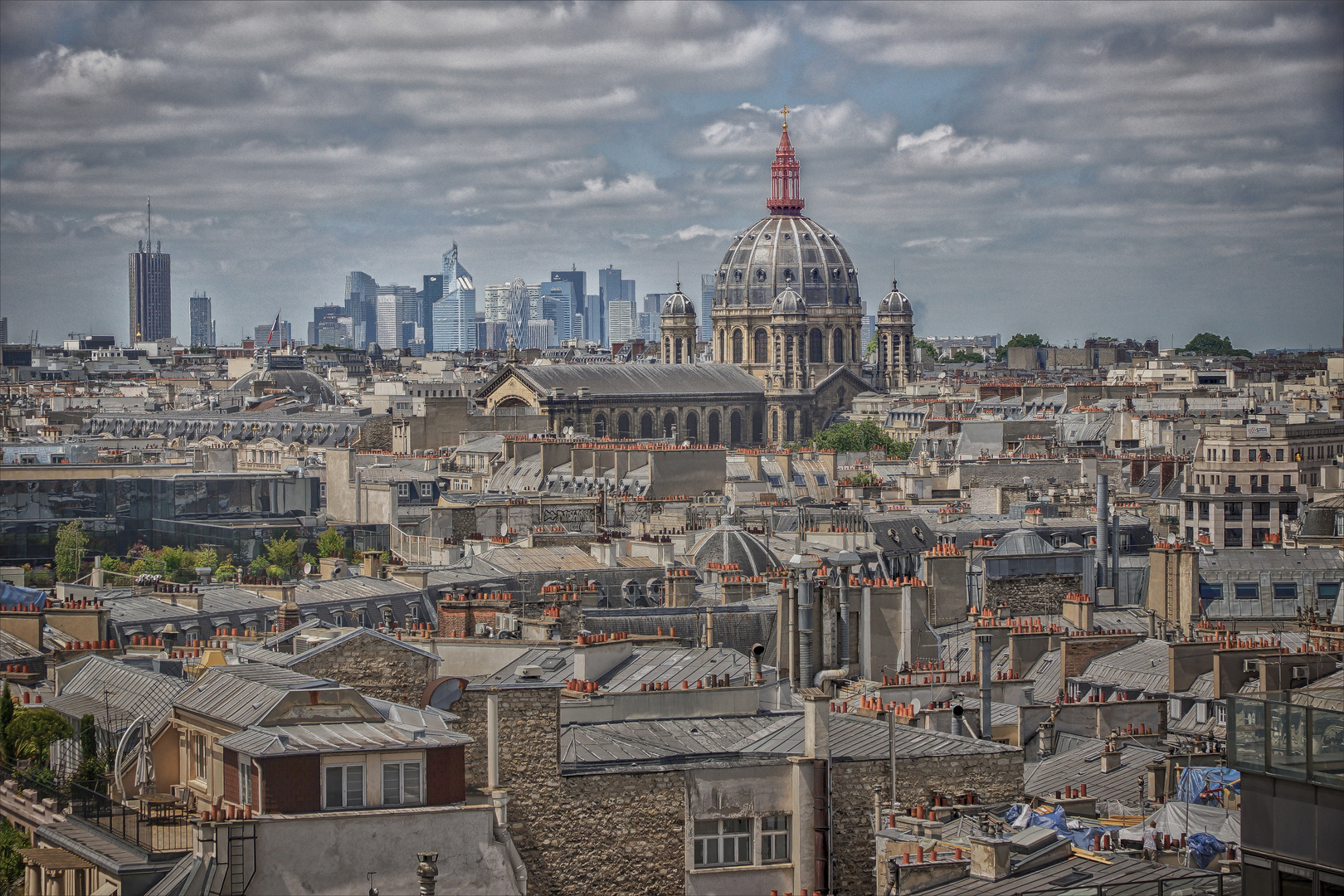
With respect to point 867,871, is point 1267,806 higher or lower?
higher

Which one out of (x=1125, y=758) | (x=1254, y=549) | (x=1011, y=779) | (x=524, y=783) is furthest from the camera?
(x=1254, y=549)

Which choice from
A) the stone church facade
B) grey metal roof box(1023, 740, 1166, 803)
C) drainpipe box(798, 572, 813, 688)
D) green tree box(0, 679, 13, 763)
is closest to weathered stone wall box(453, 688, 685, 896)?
grey metal roof box(1023, 740, 1166, 803)

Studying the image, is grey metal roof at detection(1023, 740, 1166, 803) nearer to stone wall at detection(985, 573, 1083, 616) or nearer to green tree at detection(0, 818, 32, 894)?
green tree at detection(0, 818, 32, 894)

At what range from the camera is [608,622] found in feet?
104

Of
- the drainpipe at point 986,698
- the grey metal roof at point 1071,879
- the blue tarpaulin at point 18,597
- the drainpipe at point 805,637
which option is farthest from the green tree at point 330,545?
the grey metal roof at point 1071,879

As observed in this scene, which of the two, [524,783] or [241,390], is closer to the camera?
[524,783]

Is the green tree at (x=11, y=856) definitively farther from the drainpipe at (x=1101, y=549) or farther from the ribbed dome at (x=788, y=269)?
the ribbed dome at (x=788, y=269)

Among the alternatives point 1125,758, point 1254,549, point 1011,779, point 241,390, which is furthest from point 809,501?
point 241,390

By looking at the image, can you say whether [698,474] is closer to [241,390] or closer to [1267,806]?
[1267,806]

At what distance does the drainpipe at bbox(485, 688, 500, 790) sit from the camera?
63.9 ft

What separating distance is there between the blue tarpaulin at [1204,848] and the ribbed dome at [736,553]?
70.8 ft

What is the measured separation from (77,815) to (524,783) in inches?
161

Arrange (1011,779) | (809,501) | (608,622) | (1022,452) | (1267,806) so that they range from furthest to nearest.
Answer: (1022,452), (809,501), (608,622), (1011,779), (1267,806)

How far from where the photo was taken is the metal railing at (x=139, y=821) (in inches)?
765
